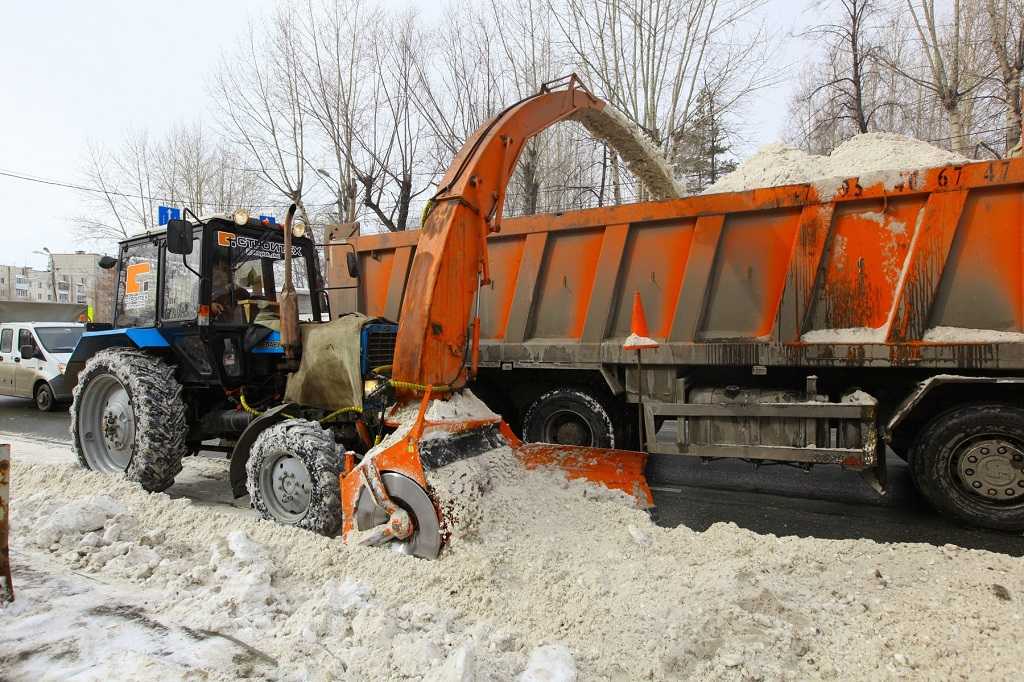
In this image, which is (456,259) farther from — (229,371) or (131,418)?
(131,418)

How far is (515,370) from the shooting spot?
6508mm

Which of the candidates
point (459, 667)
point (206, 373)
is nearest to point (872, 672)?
point (459, 667)

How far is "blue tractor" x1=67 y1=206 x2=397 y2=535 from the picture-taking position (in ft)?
14.3

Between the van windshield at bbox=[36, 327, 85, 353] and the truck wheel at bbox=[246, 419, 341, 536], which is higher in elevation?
the van windshield at bbox=[36, 327, 85, 353]

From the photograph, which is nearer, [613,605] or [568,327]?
[613,605]

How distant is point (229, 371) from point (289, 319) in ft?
3.31

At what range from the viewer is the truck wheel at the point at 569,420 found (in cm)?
600

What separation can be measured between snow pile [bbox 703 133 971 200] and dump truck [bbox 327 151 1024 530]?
1.32m

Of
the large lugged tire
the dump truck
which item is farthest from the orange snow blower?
the large lugged tire

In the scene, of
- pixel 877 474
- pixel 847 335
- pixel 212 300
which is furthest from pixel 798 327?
pixel 212 300

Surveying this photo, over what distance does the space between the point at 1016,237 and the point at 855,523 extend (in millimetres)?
2446

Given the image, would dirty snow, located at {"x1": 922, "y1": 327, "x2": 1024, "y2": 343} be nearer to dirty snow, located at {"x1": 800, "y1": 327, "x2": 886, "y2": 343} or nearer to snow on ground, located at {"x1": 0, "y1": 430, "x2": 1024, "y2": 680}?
dirty snow, located at {"x1": 800, "y1": 327, "x2": 886, "y2": 343}

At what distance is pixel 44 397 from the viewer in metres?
11.6

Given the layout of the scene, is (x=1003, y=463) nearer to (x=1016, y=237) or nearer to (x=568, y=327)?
(x=1016, y=237)
